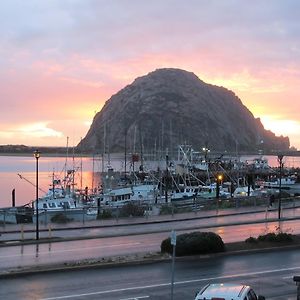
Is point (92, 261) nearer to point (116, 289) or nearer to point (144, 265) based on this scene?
point (144, 265)

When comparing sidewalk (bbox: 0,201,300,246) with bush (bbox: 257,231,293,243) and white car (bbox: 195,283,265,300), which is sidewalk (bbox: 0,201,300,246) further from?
white car (bbox: 195,283,265,300)

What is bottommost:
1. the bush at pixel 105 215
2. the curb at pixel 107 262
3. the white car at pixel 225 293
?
the bush at pixel 105 215

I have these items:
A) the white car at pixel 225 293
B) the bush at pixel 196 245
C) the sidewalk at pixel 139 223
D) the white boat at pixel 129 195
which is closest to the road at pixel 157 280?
the bush at pixel 196 245

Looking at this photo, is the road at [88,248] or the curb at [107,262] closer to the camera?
the curb at [107,262]

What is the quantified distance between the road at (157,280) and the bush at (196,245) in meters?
0.43

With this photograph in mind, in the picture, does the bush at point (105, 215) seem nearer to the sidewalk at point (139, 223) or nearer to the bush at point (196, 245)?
the sidewalk at point (139, 223)

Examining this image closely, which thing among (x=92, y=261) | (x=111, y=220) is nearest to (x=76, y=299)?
(x=92, y=261)

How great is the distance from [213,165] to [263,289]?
103 metres

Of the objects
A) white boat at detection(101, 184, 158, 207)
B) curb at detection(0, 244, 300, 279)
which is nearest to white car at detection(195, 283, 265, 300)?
curb at detection(0, 244, 300, 279)

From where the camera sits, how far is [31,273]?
62.8 feet

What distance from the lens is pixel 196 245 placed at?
22188 mm

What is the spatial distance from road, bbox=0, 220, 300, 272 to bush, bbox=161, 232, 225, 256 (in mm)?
2197

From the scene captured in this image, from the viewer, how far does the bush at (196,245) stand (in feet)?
72.4

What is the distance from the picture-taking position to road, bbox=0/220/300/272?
73.7 ft
